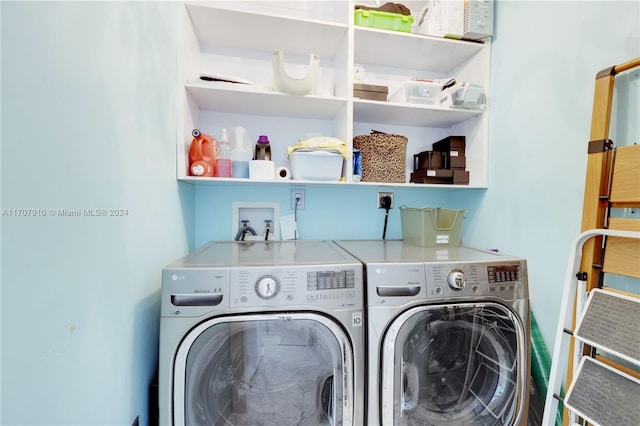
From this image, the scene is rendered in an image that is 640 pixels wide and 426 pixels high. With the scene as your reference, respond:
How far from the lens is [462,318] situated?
1115 millimetres

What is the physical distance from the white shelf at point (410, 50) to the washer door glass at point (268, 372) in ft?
5.12

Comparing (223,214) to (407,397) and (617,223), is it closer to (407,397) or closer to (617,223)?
(407,397)

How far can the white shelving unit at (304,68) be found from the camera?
141 cm

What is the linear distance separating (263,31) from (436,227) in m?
1.44

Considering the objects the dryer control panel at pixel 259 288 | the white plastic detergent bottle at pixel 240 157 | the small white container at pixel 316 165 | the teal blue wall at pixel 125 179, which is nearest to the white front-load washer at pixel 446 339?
the dryer control panel at pixel 259 288

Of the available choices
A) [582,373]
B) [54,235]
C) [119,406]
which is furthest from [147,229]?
[582,373]

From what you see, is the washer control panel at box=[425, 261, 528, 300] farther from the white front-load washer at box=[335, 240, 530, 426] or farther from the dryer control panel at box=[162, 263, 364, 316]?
the dryer control panel at box=[162, 263, 364, 316]

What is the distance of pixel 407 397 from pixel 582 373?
24.2 inches

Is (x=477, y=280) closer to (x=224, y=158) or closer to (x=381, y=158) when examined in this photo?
(x=381, y=158)

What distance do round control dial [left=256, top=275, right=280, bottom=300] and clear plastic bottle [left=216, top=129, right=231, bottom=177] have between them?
77 cm

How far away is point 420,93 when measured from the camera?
1608 mm

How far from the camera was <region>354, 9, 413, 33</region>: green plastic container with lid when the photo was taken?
1525 mm

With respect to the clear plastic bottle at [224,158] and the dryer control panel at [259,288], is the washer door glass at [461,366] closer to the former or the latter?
the dryer control panel at [259,288]

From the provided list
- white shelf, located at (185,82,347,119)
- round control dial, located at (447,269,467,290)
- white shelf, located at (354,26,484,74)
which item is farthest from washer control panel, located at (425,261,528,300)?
white shelf, located at (354,26,484,74)
